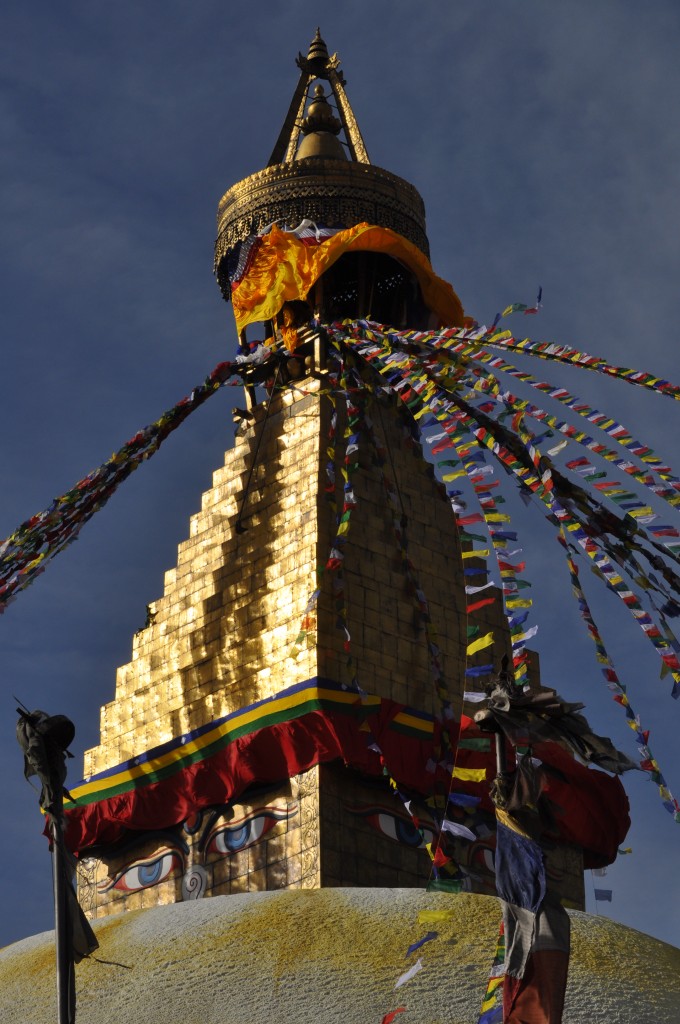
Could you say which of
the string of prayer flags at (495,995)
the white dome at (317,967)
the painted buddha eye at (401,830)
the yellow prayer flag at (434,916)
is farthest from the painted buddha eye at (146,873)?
the string of prayer flags at (495,995)

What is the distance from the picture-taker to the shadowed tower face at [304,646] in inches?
695

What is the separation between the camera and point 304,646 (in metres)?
18.1

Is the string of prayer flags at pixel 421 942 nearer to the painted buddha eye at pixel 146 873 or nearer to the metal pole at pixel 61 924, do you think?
the metal pole at pixel 61 924

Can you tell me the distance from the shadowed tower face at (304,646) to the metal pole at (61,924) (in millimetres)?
3615

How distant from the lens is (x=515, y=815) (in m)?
12.7

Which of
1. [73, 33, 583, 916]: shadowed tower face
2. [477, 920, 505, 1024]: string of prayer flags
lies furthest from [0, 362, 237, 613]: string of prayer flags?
[477, 920, 505, 1024]: string of prayer flags

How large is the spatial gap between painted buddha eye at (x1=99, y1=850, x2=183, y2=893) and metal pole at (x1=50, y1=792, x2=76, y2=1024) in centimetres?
428

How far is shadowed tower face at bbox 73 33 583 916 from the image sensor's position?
695 inches

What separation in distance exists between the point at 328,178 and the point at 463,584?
4868 millimetres

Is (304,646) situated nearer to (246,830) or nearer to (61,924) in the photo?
(246,830)

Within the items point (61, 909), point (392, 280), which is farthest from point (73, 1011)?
point (392, 280)

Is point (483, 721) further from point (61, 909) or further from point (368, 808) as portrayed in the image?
point (368, 808)

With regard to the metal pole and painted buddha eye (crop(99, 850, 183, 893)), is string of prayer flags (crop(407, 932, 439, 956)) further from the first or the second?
painted buddha eye (crop(99, 850, 183, 893))

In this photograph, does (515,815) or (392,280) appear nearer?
(515,815)
